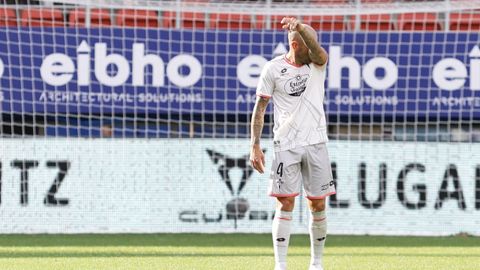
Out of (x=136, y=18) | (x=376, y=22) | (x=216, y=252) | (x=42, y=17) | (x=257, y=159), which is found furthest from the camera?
(x=376, y=22)

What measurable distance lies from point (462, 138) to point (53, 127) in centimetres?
510

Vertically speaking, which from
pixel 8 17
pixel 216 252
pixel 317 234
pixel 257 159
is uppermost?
pixel 8 17

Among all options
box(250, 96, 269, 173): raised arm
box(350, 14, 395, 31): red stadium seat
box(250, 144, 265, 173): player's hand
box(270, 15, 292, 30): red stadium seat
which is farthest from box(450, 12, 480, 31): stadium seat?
box(250, 144, 265, 173): player's hand

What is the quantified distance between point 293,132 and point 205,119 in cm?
573

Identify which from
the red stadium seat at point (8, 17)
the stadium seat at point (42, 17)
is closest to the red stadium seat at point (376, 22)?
the stadium seat at point (42, 17)

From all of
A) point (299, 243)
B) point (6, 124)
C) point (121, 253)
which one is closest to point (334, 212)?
point (299, 243)

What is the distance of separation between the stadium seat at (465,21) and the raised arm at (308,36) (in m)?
6.73

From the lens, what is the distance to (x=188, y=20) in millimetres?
13914

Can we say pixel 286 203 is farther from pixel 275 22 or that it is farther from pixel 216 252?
pixel 275 22

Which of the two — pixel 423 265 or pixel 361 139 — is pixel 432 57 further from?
pixel 423 265

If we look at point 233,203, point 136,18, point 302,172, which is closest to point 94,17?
point 136,18

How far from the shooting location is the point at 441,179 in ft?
41.6

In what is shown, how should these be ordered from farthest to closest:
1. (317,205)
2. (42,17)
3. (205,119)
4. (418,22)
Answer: (418,22), (42,17), (205,119), (317,205)

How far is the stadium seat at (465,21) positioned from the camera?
13.9 metres
